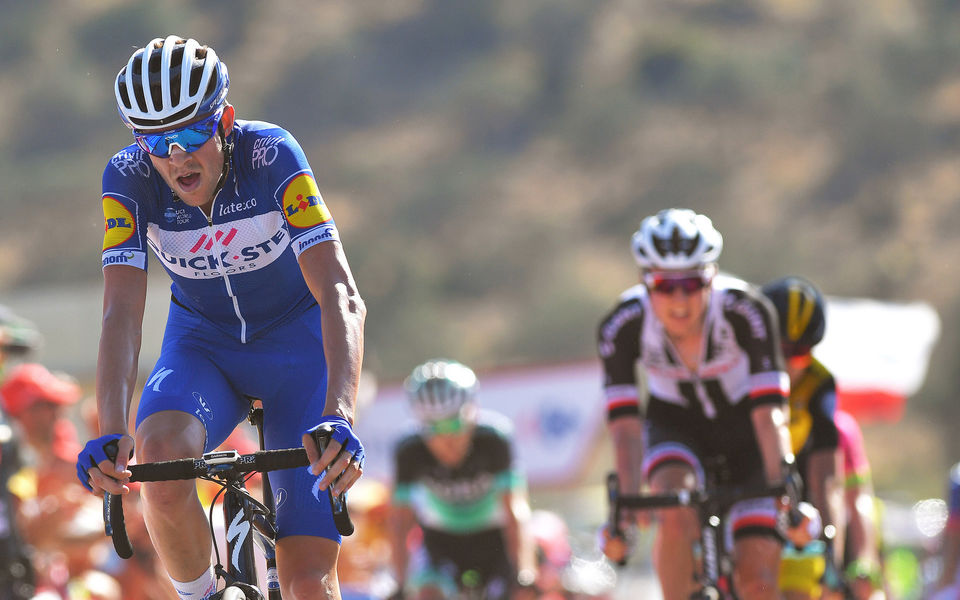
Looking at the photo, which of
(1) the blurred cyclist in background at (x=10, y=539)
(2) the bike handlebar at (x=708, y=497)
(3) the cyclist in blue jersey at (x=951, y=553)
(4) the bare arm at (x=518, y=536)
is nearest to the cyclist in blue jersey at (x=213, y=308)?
(2) the bike handlebar at (x=708, y=497)

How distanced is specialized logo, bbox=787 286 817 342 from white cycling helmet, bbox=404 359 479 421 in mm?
3058

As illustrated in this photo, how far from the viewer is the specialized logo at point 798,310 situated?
303 inches

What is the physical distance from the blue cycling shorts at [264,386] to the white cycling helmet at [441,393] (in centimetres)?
450

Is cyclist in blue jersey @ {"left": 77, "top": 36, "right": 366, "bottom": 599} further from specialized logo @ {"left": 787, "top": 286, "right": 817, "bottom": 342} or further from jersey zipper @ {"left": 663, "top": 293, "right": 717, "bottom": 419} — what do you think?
specialized logo @ {"left": 787, "top": 286, "right": 817, "bottom": 342}

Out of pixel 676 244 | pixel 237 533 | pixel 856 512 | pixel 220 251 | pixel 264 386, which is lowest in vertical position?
pixel 237 533

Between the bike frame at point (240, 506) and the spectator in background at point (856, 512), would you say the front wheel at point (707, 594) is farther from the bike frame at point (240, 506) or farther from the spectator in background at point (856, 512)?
the bike frame at point (240, 506)

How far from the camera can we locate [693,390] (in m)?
7.29

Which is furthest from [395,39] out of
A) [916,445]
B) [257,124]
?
[257,124]

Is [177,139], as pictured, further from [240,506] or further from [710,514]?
[710,514]

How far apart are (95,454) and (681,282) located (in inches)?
126

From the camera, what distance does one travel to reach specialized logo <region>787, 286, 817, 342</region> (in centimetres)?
771

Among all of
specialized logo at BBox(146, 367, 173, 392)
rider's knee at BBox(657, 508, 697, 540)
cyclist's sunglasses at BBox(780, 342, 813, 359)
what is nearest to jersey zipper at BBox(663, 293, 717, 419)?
cyclist's sunglasses at BBox(780, 342, 813, 359)

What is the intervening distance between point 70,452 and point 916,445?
40158mm

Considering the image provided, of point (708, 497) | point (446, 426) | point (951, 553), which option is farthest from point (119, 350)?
point (951, 553)
